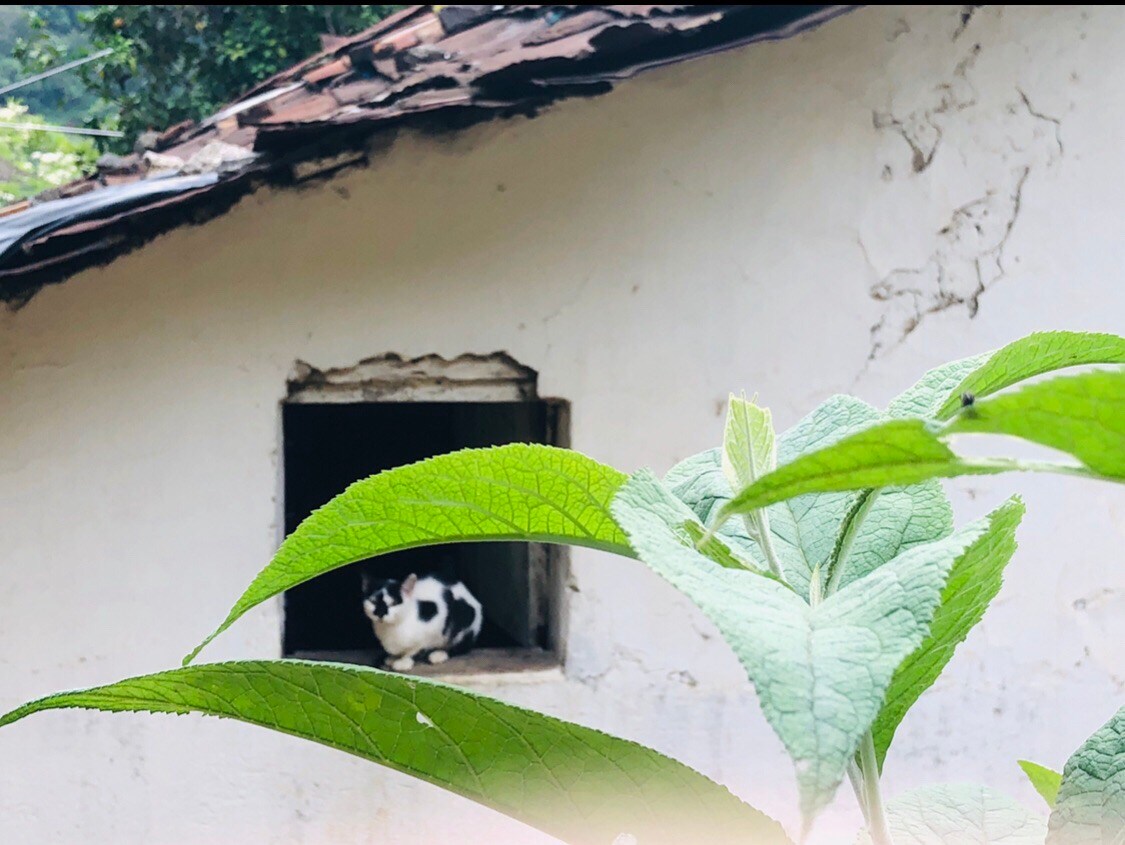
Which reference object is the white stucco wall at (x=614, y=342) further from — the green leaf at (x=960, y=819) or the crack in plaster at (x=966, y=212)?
the green leaf at (x=960, y=819)

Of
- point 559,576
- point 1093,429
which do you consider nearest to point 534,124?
point 559,576

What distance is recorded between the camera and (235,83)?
5.23m

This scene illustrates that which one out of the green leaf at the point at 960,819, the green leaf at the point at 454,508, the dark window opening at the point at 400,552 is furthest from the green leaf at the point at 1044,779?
the dark window opening at the point at 400,552

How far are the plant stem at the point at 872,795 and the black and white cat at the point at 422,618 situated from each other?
2.15 meters

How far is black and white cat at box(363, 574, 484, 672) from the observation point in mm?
2492

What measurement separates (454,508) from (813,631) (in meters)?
0.14

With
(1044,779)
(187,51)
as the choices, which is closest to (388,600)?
(1044,779)

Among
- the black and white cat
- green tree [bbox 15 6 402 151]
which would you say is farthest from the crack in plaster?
green tree [bbox 15 6 402 151]

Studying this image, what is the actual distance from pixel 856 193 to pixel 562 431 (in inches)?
32.2

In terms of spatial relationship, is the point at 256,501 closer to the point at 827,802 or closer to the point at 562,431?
the point at 562,431

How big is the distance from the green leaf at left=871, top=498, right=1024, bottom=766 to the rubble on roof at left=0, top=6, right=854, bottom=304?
1.49 metres

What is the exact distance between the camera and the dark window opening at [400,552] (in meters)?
2.51

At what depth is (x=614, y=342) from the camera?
7.37ft

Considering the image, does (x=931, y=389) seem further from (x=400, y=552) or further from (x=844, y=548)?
(x=400, y=552)
